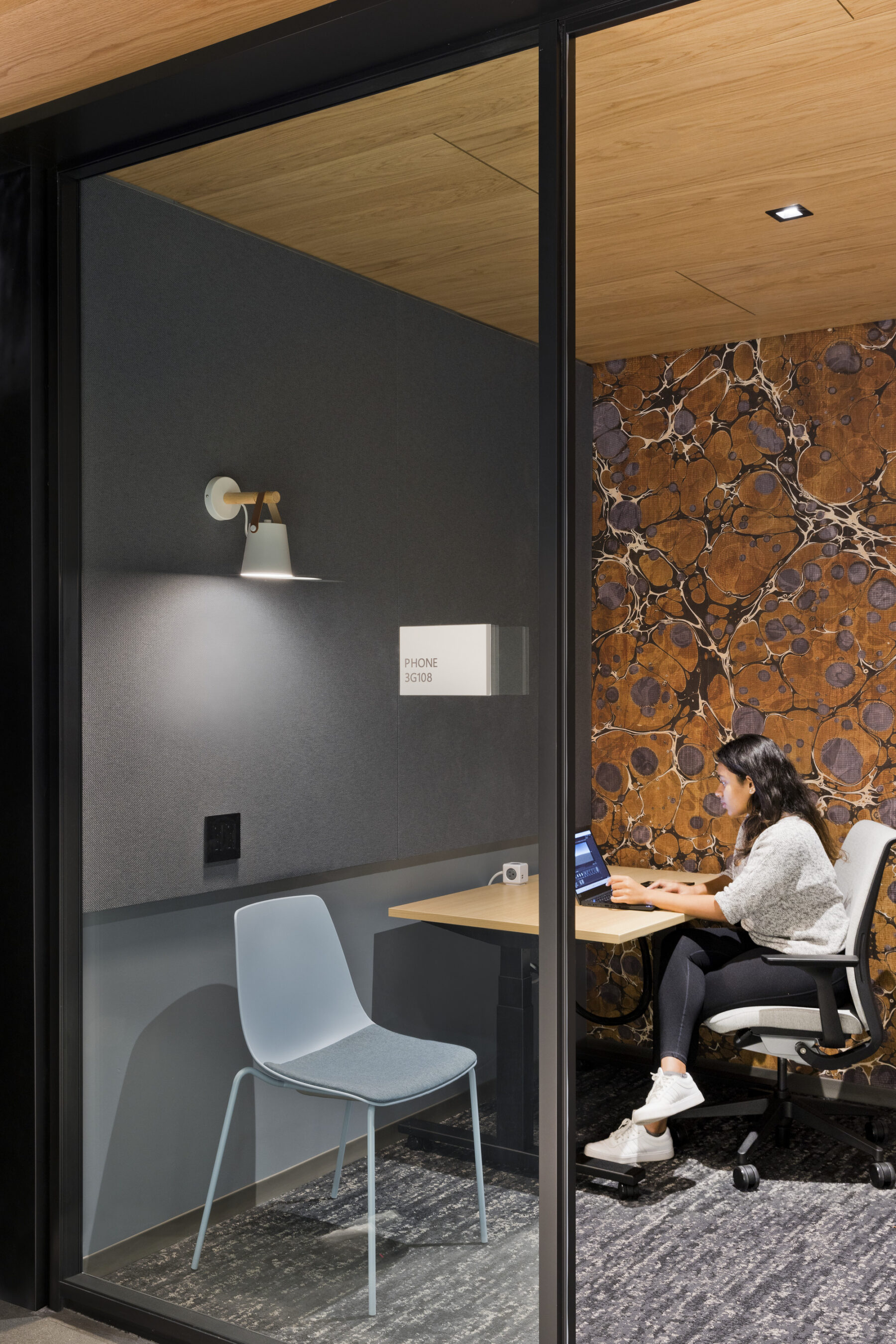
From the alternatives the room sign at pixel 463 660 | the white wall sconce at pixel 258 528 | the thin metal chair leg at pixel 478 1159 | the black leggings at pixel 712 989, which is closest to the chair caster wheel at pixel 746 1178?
the black leggings at pixel 712 989

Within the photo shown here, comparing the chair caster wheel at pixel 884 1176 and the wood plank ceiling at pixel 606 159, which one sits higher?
the wood plank ceiling at pixel 606 159

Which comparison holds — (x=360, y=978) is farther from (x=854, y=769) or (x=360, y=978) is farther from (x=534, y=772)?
(x=854, y=769)

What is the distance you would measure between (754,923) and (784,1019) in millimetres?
294

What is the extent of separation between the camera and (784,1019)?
11.7 feet

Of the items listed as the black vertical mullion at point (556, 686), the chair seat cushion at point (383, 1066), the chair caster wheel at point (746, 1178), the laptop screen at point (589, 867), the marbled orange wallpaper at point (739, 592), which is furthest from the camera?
the marbled orange wallpaper at point (739, 592)

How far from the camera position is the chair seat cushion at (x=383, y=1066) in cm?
208

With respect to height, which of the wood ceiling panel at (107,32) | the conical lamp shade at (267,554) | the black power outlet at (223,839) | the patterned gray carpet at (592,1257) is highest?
the wood ceiling panel at (107,32)

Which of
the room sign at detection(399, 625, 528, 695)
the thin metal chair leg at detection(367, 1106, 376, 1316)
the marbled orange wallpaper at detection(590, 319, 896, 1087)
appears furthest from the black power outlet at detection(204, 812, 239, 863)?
the marbled orange wallpaper at detection(590, 319, 896, 1087)

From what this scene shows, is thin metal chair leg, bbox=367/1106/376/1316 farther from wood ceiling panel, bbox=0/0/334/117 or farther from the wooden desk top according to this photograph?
wood ceiling panel, bbox=0/0/334/117

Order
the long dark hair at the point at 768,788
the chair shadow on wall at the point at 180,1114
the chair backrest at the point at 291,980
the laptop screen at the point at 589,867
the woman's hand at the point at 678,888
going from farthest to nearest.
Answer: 1. the woman's hand at the point at 678,888
2. the long dark hair at the point at 768,788
3. the laptop screen at the point at 589,867
4. the chair shadow on wall at the point at 180,1114
5. the chair backrest at the point at 291,980

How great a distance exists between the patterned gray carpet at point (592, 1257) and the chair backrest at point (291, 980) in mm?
248

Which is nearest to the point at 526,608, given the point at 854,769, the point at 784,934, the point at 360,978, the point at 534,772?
the point at 534,772

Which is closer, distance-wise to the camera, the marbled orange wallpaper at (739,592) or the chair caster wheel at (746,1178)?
the chair caster wheel at (746,1178)

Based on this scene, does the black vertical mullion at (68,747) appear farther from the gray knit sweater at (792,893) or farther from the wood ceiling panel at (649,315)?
the gray knit sweater at (792,893)
